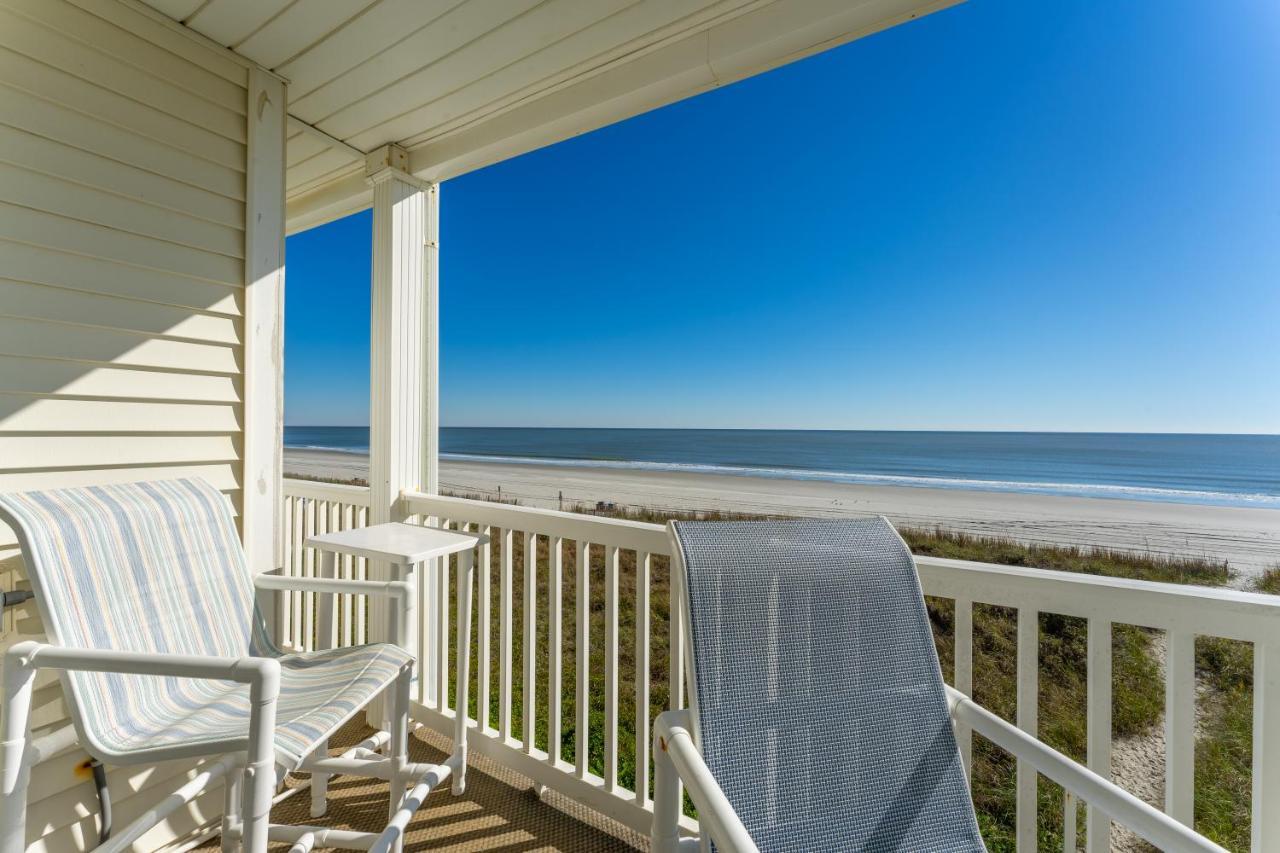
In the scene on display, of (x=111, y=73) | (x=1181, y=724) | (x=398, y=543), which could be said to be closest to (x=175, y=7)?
(x=111, y=73)

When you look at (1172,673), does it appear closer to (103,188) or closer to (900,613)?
(900,613)

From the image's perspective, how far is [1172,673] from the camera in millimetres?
1251

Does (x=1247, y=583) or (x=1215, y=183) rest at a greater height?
(x=1215, y=183)

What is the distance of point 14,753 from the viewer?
1.18 m

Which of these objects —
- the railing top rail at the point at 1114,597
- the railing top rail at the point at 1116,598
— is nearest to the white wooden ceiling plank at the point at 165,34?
the railing top rail at the point at 1114,597

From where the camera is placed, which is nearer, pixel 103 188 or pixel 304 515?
pixel 103 188

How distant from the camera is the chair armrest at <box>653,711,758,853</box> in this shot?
84cm

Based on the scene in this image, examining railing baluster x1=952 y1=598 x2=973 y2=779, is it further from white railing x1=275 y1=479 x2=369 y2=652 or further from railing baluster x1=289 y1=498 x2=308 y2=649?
railing baluster x1=289 y1=498 x2=308 y2=649

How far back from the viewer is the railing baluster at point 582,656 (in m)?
2.09

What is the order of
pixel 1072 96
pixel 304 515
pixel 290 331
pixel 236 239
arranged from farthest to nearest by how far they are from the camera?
pixel 290 331 → pixel 1072 96 → pixel 304 515 → pixel 236 239

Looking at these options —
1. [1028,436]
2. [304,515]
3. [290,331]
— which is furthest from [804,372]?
[304,515]

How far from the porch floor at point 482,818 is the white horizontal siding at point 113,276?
413mm

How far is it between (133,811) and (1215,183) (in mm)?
22978

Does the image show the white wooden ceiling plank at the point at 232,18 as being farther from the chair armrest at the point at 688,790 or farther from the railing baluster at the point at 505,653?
the chair armrest at the point at 688,790
